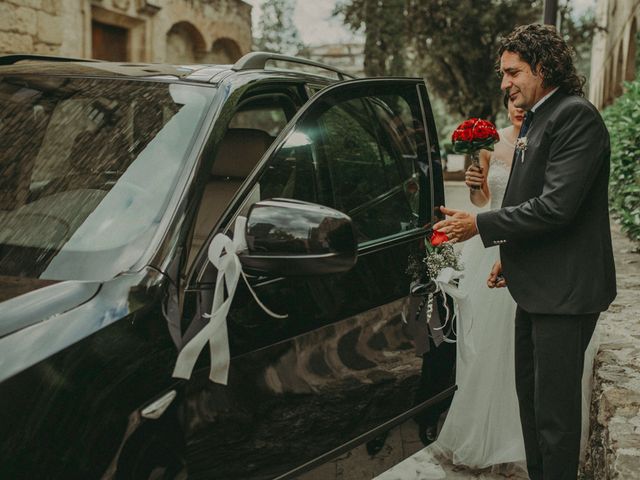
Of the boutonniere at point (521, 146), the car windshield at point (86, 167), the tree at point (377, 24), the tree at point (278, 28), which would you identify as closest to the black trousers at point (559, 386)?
the boutonniere at point (521, 146)

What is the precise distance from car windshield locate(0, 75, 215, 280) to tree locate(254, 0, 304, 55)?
31.4m

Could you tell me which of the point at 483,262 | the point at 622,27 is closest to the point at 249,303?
the point at 483,262

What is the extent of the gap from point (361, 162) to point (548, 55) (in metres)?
0.82

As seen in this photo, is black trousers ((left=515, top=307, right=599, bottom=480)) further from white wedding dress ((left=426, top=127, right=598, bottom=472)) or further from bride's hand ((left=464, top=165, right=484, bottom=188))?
white wedding dress ((left=426, top=127, right=598, bottom=472))

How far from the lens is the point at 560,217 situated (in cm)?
279

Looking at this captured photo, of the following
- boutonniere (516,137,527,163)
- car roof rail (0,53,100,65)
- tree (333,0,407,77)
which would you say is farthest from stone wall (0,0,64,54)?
tree (333,0,407,77)

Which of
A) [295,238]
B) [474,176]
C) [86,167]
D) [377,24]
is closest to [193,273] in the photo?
[295,238]

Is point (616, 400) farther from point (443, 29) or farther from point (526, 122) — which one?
point (443, 29)

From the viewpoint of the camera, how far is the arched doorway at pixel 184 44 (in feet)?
56.1

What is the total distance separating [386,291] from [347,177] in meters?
0.48

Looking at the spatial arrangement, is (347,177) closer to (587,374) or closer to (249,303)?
(249,303)

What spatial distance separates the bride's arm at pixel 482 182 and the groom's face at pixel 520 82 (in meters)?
0.70

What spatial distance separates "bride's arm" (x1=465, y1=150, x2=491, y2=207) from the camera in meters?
3.72

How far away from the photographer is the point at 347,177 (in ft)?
9.91
